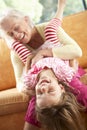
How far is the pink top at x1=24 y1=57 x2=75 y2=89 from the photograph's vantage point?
4.39 ft

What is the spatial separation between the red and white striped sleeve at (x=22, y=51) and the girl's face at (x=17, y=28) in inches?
1.1

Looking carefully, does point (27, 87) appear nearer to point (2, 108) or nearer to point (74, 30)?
point (2, 108)

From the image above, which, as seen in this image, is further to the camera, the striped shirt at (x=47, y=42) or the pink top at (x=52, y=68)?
the striped shirt at (x=47, y=42)

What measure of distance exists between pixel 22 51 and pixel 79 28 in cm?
74

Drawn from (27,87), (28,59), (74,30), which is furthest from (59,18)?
(74,30)

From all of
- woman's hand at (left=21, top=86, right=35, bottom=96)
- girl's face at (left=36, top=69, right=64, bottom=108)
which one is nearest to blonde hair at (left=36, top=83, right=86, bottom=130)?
girl's face at (left=36, top=69, right=64, bottom=108)

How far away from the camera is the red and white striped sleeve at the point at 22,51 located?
1.55m

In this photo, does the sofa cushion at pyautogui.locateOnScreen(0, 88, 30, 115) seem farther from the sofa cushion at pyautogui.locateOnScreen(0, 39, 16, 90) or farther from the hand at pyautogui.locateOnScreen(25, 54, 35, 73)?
the sofa cushion at pyautogui.locateOnScreen(0, 39, 16, 90)

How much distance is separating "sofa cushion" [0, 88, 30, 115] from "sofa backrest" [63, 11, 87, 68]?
0.69 meters

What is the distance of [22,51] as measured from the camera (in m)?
1.55

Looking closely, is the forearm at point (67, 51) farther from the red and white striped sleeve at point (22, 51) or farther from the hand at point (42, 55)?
the red and white striped sleeve at point (22, 51)

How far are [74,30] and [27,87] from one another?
90 cm

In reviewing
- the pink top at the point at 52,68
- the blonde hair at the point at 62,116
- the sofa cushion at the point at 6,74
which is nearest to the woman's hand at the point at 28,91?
the pink top at the point at 52,68

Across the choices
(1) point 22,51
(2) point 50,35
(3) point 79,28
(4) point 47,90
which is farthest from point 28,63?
(3) point 79,28
